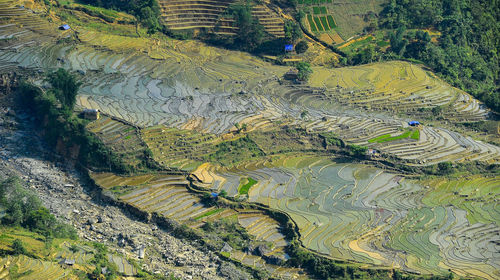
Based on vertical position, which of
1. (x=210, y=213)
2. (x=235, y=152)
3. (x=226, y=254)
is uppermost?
(x=235, y=152)

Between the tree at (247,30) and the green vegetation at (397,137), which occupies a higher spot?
the tree at (247,30)

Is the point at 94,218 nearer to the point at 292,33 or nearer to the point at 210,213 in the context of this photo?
the point at 210,213

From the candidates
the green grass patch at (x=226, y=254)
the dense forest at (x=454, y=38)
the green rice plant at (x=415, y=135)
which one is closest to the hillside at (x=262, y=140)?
the green grass patch at (x=226, y=254)

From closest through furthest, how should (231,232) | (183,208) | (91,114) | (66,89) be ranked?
1. (231,232)
2. (183,208)
3. (91,114)
4. (66,89)

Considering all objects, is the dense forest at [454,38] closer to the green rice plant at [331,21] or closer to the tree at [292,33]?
Result: the green rice plant at [331,21]

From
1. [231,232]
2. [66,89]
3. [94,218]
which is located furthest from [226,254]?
[66,89]

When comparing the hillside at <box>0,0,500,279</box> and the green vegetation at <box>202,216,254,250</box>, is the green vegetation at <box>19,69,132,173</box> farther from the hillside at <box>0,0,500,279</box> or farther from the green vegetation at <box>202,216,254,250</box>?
the green vegetation at <box>202,216,254,250</box>
